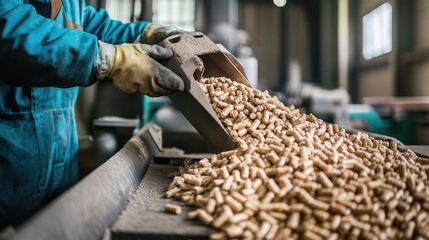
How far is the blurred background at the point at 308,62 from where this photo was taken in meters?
3.03

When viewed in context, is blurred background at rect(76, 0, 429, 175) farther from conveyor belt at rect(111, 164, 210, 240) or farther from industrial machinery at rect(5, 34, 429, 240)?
conveyor belt at rect(111, 164, 210, 240)

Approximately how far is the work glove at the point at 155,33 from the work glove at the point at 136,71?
1.58 feet

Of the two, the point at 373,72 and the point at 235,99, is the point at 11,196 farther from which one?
the point at 373,72

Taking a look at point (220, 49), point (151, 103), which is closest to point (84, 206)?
point (220, 49)

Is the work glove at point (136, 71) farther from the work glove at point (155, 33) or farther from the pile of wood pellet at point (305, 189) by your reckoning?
the work glove at point (155, 33)

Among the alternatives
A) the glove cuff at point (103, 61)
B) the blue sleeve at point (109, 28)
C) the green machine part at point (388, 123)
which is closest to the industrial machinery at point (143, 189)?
the glove cuff at point (103, 61)

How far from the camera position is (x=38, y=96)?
1.43m

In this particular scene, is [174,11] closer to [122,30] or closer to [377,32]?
[377,32]

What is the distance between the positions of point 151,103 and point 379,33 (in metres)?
6.14

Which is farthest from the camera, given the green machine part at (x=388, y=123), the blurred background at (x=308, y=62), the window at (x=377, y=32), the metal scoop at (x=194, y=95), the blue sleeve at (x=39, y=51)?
the window at (x=377, y=32)

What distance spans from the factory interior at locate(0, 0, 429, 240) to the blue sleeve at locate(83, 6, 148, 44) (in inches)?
18.4

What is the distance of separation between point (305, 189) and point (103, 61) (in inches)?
28.6

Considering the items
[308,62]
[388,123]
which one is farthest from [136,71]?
[308,62]

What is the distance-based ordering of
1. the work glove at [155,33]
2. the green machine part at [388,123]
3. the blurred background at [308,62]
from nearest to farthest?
the work glove at [155,33], the blurred background at [308,62], the green machine part at [388,123]
